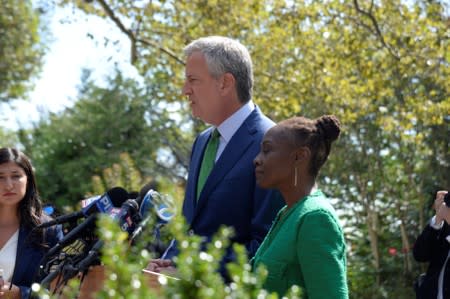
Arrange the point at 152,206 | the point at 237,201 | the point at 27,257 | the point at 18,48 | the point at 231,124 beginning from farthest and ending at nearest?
the point at 18,48 → the point at 27,257 → the point at 231,124 → the point at 237,201 → the point at 152,206

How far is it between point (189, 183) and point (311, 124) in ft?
3.11

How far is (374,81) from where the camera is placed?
15.4m

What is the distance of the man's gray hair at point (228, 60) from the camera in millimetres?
5031

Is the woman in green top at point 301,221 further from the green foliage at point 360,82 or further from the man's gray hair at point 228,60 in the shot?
the green foliage at point 360,82

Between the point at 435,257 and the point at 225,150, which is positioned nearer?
the point at 225,150

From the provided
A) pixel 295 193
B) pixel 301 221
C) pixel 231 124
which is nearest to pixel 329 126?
pixel 295 193

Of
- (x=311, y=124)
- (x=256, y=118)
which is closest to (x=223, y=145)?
(x=256, y=118)

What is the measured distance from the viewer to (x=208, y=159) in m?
5.12

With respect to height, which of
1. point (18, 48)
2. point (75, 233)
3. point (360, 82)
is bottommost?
point (18, 48)

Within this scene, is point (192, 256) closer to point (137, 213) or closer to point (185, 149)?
point (137, 213)

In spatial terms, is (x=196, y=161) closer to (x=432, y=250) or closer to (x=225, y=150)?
(x=225, y=150)

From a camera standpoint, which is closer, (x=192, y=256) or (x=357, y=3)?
(x=192, y=256)

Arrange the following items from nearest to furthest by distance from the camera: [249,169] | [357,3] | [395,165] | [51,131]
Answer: [249,169], [357,3], [395,165], [51,131]

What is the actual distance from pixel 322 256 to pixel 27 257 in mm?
2303
